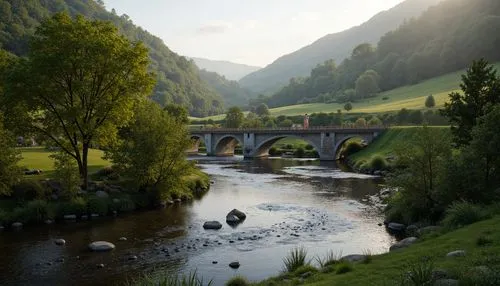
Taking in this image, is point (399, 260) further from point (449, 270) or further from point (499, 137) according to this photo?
point (499, 137)

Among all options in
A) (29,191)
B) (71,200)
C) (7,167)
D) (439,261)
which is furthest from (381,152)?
(439,261)

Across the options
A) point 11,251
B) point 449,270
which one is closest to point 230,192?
point 11,251

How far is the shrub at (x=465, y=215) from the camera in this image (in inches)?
1040

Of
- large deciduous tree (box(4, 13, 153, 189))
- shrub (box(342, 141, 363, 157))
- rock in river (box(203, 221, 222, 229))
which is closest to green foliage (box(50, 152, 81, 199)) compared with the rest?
large deciduous tree (box(4, 13, 153, 189))

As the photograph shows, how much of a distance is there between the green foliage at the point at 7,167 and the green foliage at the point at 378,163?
56.6 meters

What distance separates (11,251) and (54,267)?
5.17m

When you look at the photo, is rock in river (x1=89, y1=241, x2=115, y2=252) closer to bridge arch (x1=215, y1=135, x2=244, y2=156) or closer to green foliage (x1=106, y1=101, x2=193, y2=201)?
green foliage (x1=106, y1=101, x2=193, y2=201)

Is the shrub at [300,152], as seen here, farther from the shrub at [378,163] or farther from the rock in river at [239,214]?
the rock in river at [239,214]

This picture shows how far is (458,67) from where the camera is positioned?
190625 mm

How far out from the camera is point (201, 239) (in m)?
34.0

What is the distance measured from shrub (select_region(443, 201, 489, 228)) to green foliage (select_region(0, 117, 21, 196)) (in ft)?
112

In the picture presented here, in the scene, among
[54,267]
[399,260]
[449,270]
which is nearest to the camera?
[449,270]

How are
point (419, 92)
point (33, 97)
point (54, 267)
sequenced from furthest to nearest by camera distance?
point (419, 92)
point (33, 97)
point (54, 267)

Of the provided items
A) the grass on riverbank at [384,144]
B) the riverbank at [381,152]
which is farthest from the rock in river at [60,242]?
the grass on riverbank at [384,144]
